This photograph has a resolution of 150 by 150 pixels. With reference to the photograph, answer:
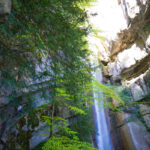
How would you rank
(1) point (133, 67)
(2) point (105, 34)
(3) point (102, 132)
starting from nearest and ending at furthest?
(3) point (102, 132) → (1) point (133, 67) → (2) point (105, 34)

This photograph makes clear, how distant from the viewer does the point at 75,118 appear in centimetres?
692

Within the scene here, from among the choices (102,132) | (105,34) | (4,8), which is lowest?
(102,132)

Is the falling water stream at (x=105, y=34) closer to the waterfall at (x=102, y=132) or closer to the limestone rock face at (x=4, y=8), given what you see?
the waterfall at (x=102, y=132)

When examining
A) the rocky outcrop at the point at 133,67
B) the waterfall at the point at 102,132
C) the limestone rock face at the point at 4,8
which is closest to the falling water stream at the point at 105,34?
the waterfall at the point at 102,132

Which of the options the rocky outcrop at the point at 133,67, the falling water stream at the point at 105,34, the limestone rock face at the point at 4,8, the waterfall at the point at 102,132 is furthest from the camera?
the falling water stream at the point at 105,34

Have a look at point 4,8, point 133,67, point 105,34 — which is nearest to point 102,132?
point 133,67

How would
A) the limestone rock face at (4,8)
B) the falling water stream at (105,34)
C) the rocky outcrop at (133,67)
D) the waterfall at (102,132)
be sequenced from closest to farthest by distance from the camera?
the limestone rock face at (4,8) → the rocky outcrop at (133,67) → the waterfall at (102,132) → the falling water stream at (105,34)

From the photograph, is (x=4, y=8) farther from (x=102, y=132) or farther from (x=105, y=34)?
(x=105, y=34)

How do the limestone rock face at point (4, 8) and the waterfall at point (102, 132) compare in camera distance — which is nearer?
the limestone rock face at point (4, 8)

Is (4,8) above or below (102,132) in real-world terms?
above

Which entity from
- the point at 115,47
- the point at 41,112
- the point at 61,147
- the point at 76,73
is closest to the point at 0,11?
the point at 76,73

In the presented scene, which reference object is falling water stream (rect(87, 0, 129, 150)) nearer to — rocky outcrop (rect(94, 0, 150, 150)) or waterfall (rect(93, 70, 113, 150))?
waterfall (rect(93, 70, 113, 150))

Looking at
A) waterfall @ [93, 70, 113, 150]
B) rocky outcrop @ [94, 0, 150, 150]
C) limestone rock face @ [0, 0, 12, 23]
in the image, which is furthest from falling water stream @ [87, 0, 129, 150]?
limestone rock face @ [0, 0, 12, 23]

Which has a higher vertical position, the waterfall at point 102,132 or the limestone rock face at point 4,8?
the limestone rock face at point 4,8
